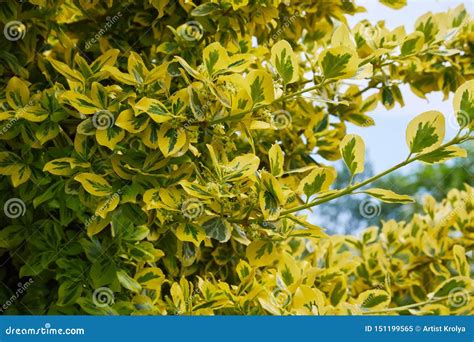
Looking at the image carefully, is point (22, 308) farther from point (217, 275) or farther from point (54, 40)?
point (54, 40)

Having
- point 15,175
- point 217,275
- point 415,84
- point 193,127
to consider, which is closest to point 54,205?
point 15,175

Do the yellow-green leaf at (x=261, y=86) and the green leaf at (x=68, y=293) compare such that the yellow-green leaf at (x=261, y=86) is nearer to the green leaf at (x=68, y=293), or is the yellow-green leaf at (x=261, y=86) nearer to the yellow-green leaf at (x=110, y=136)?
the yellow-green leaf at (x=110, y=136)

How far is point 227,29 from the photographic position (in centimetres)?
144

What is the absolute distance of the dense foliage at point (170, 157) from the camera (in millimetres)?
1195

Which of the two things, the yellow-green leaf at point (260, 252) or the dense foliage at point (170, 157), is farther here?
the yellow-green leaf at point (260, 252)

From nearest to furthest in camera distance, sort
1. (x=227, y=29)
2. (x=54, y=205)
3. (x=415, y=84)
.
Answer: (x=54, y=205), (x=227, y=29), (x=415, y=84)

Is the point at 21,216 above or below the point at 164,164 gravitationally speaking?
below

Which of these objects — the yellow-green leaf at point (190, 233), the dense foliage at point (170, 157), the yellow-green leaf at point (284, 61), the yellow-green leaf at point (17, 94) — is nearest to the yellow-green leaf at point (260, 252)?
the dense foliage at point (170, 157)

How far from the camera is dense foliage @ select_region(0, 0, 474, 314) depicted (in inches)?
47.1

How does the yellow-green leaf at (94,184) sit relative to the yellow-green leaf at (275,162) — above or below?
below

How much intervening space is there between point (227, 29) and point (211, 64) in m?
0.28

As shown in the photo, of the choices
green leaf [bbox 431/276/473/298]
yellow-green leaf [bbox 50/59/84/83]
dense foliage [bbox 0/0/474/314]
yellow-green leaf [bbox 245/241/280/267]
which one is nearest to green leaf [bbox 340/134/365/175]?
dense foliage [bbox 0/0/474/314]

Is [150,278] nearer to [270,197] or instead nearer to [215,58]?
[270,197]

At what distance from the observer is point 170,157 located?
1.25 meters
